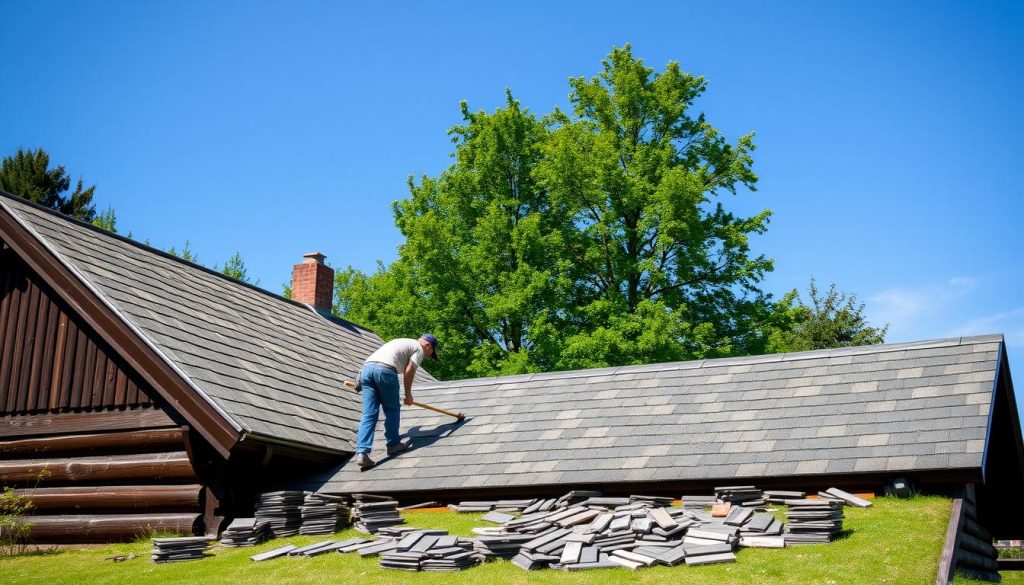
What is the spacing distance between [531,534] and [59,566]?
5.99 meters

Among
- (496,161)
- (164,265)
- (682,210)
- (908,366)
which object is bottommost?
(908,366)

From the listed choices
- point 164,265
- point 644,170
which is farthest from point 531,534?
point 644,170

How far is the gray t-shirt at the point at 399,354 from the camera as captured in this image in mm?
14078

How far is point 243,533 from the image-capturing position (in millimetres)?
11930

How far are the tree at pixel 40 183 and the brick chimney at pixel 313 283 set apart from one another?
25.5 metres

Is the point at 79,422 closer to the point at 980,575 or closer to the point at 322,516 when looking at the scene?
the point at 322,516

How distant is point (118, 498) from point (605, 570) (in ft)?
24.5

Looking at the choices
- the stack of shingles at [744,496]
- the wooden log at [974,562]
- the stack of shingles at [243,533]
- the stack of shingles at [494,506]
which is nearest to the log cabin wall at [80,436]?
the stack of shingles at [243,533]

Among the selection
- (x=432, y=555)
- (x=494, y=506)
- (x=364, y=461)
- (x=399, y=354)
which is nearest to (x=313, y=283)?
(x=399, y=354)

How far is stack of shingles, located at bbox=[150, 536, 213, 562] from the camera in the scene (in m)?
11.2

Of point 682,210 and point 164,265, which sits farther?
point 682,210

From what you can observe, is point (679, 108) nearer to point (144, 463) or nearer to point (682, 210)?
point (682, 210)

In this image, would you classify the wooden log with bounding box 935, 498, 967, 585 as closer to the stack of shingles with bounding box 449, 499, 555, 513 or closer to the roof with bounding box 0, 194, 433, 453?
the stack of shingles with bounding box 449, 499, 555, 513

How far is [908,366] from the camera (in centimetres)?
1279
